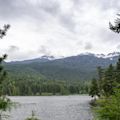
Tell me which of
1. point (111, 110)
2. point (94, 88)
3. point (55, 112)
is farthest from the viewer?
point (94, 88)

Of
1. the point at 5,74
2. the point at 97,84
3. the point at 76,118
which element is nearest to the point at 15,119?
the point at 76,118

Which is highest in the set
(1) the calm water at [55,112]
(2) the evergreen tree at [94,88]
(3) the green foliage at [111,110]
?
(2) the evergreen tree at [94,88]

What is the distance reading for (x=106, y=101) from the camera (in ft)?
36.3

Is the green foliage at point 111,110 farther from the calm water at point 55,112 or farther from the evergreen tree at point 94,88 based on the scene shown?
the evergreen tree at point 94,88

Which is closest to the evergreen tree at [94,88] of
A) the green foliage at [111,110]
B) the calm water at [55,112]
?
the calm water at [55,112]

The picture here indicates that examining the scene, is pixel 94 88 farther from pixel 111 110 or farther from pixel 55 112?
pixel 111 110

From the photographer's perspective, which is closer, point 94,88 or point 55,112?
point 55,112

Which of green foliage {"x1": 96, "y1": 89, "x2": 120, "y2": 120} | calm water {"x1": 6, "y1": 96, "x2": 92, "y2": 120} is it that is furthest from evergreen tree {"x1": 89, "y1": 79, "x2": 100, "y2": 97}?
→ green foliage {"x1": 96, "y1": 89, "x2": 120, "y2": 120}

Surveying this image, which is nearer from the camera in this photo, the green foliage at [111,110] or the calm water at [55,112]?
the green foliage at [111,110]

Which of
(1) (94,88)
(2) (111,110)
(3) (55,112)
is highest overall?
(1) (94,88)

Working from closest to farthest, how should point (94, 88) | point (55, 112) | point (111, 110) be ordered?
point (111, 110), point (55, 112), point (94, 88)

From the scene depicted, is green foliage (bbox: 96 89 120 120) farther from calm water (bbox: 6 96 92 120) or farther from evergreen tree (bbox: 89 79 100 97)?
evergreen tree (bbox: 89 79 100 97)

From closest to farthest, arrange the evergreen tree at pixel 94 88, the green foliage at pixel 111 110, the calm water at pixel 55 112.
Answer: the green foliage at pixel 111 110, the calm water at pixel 55 112, the evergreen tree at pixel 94 88

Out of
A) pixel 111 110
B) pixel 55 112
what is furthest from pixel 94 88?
pixel 111 110
